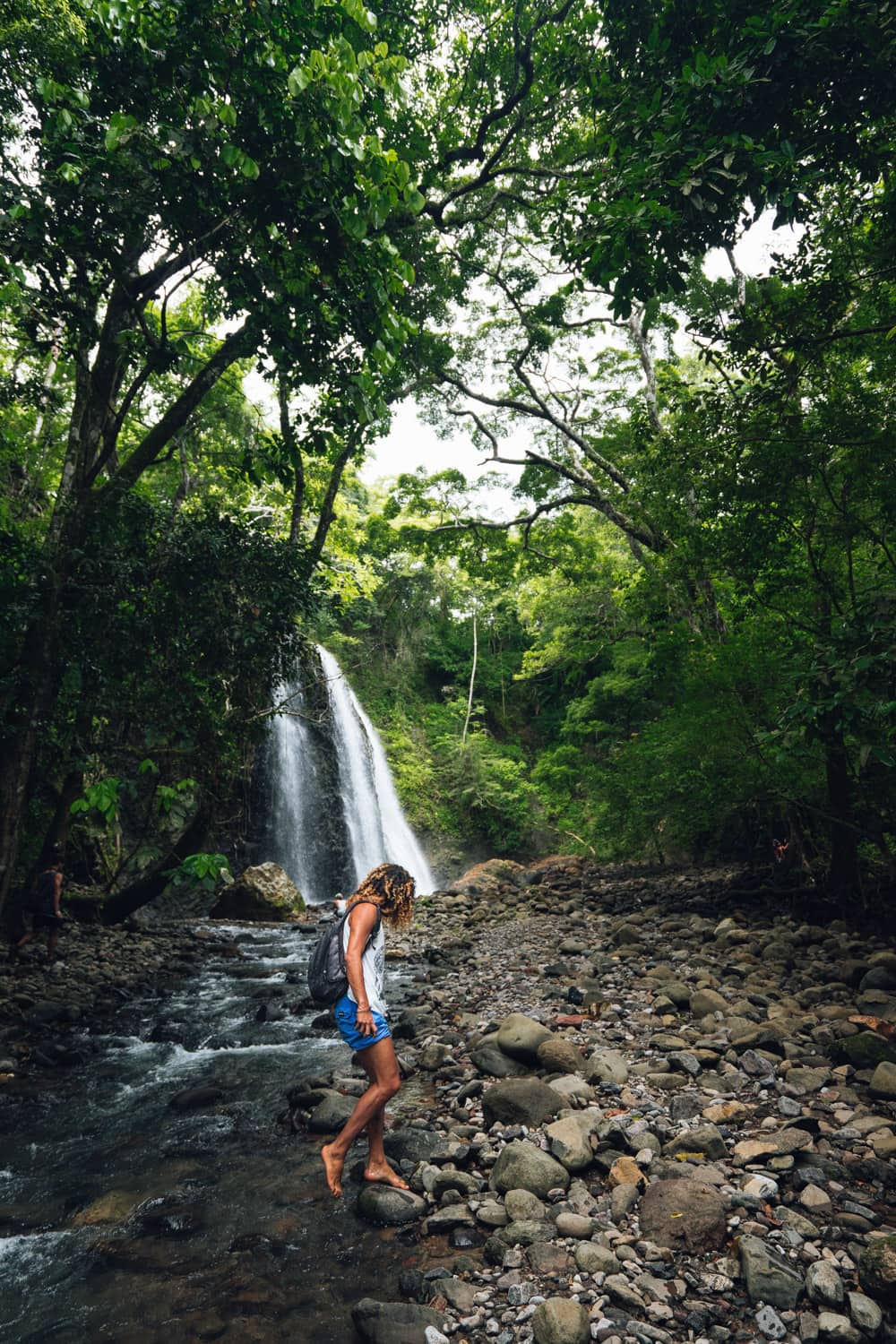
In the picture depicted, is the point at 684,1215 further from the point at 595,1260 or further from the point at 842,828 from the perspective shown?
the point at 842,828

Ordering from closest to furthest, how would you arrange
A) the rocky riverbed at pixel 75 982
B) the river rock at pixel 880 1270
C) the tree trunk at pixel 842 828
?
the river rock at pixel 880 1270
the rocky riverbed at pixel 75 982
the tree trunk at pixel 842 828

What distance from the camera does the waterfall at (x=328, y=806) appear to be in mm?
18703

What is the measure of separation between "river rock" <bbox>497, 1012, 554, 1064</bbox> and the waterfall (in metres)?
12.6

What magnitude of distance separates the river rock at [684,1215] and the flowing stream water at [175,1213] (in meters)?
1.13

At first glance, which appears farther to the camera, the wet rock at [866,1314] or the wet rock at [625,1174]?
the wet rock at [625,1174]

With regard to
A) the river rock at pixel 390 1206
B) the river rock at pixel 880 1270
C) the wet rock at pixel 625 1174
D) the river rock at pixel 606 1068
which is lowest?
the river rock at pixel 606 1068

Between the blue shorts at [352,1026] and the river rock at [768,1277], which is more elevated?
the blue shorts at [352,1026]

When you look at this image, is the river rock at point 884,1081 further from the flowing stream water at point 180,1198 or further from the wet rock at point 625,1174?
the flowing stream water at point 180,1198

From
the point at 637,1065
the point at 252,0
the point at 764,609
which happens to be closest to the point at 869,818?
the point at 764,609

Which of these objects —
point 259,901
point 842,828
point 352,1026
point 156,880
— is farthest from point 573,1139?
point 259,901

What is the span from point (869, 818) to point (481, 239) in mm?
12373

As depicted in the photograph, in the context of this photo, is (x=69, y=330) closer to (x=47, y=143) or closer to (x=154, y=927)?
(x=47, y=143)

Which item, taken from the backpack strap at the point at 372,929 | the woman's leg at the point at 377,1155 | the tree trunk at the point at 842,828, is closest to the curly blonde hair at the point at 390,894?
the backpack strap at the point at 372,929

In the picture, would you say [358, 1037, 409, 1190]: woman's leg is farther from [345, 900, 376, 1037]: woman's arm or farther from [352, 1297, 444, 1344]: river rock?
[352, 1297, 444, 1344]: river rock
